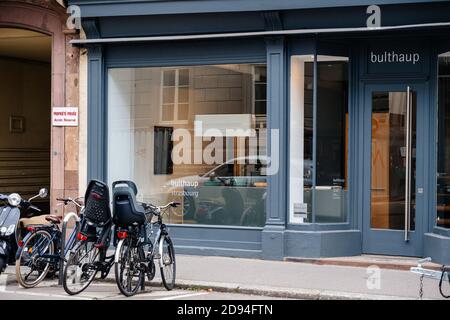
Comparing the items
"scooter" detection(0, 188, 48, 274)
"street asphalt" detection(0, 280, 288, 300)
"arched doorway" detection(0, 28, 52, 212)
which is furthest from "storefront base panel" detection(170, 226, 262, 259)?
"arched doorway" detection(0, 28, 52, 212)

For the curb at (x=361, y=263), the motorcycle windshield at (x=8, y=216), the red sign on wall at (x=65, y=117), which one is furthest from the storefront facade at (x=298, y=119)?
the motorcycle windshield at (x=8, y=216)

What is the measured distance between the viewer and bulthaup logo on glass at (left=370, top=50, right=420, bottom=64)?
10.9 metres

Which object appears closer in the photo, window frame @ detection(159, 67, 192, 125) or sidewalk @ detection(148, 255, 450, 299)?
sidewalk @ detection(148, 255, 450, 299)

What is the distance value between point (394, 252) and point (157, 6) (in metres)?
5.60

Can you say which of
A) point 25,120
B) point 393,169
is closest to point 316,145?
point 393,169

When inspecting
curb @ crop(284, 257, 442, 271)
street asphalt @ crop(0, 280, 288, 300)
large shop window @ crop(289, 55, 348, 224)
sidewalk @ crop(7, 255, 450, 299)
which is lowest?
street asphalt @ crop(0, 280, 288, 300)

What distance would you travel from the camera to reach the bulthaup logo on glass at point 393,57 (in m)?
10.9

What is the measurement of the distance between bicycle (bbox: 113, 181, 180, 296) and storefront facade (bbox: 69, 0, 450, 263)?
263 centimetres

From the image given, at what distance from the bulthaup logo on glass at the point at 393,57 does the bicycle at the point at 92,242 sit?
200 inches

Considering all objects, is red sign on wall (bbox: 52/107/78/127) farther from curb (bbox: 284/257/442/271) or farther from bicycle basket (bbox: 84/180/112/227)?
curb (bbox: 284/257/442/271)

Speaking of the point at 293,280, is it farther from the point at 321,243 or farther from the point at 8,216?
the point at 8,216

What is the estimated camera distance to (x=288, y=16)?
10.9 m

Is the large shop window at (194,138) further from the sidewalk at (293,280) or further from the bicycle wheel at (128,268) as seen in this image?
the bicycle wheel at (128,268)
